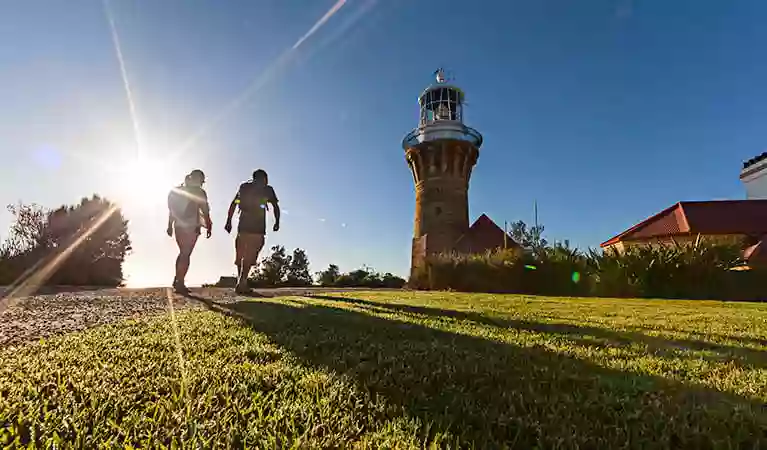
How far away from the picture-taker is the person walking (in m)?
6.52

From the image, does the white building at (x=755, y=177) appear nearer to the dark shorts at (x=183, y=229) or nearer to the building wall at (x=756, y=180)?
the building wall at (x=756, y=180)

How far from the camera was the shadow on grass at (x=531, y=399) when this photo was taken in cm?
105

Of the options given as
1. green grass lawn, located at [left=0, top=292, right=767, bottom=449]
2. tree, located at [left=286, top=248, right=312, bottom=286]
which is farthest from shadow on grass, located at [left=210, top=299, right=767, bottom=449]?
tree, located at [left=286, top=248, right=312, bottom=286]

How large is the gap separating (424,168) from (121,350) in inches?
1003

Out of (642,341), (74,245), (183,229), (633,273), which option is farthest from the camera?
(74,245)

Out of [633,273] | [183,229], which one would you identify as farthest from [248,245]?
[633,273]

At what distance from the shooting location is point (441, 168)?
26.1m

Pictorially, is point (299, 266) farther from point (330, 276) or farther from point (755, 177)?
point (755, 177)

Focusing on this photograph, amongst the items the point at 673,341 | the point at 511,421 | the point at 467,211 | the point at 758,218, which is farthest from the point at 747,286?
the point at 758,218

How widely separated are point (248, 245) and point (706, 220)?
32.1 metres

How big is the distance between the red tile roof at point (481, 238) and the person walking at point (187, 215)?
19.8 meters

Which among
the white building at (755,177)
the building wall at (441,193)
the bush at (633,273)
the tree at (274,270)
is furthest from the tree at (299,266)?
the white building at (755,177)

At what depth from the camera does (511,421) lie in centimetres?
112

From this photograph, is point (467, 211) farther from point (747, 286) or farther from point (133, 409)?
point (133, 409)
